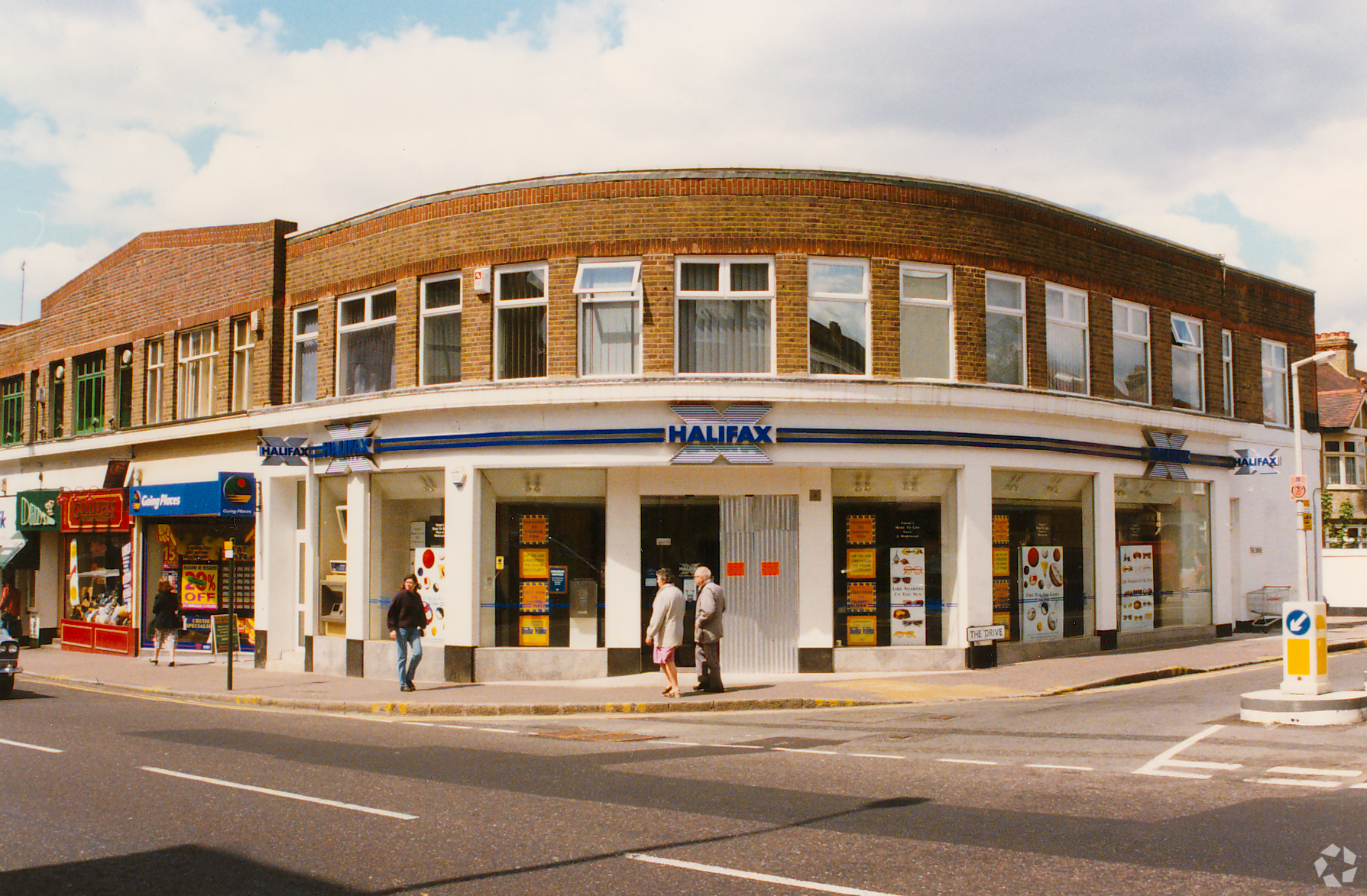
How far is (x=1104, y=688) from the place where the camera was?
16.6 metres

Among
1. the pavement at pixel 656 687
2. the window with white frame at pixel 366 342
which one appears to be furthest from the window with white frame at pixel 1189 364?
the window with white frame at pixel 366 342

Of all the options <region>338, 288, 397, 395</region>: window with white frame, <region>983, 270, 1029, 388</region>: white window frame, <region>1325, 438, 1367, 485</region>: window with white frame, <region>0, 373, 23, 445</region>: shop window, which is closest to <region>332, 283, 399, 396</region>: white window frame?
<region>338, 288, 397, 395</region>: window with white frame

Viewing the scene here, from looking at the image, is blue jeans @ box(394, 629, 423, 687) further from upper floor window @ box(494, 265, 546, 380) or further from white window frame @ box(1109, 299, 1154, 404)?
white window frame @ box(1109, 299, 1154, 404)

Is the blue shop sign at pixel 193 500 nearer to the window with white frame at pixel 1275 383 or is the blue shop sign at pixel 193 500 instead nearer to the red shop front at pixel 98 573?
the red shop front at pixel 98 573

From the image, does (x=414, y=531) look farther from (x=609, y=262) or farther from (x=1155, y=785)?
(x=1155, y=785)

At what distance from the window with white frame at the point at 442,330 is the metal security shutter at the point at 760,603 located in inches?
215

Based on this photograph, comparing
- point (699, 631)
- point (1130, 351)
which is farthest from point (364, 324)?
point (1130, 351)

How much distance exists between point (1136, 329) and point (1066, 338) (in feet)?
7.86

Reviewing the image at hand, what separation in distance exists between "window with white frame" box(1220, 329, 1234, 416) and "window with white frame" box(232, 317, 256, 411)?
19907mm

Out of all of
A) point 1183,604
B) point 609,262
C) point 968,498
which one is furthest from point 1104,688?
point 609,262

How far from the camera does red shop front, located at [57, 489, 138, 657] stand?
25969mm

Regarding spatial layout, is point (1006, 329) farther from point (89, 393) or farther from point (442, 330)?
point (89, 393)

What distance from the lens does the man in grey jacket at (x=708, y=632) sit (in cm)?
1602

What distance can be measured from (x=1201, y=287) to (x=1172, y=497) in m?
4.41
